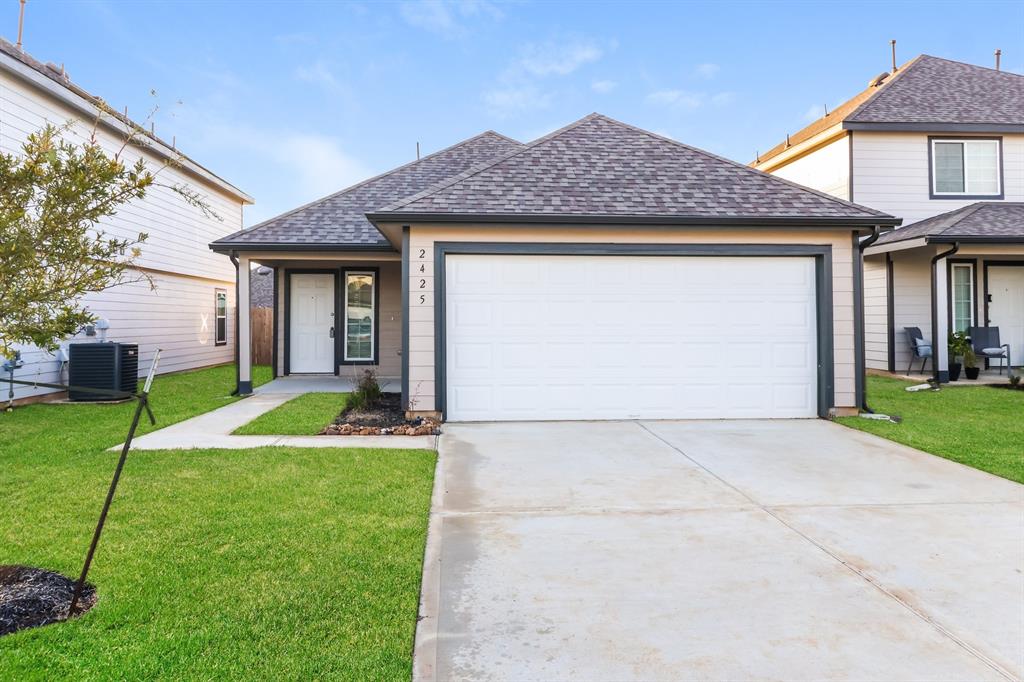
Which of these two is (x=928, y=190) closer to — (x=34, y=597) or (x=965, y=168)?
(x=965, y=168)

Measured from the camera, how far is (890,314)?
13641mm

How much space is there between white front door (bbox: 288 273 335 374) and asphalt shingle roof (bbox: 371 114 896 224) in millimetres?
5928

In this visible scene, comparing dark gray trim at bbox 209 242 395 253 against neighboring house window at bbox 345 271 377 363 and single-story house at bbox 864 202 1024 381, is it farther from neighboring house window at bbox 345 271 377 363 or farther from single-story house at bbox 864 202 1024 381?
single-story house at bbox 864 202 1024 381

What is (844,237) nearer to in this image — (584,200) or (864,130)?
(584,200)

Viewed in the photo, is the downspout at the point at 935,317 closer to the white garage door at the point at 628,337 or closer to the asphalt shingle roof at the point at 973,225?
the asphalt shingle roof at the point at 973,225

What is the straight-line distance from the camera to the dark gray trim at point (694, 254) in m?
8.41

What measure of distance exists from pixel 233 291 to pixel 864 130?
18.4 m

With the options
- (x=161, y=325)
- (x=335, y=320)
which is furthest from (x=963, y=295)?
(x=161, y=325)

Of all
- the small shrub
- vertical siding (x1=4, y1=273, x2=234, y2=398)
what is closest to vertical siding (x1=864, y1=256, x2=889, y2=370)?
the small shrub

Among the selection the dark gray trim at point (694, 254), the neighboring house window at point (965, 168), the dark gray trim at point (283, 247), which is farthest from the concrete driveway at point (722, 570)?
the neighboring house window at point (965, 168)

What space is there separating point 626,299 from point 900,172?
9.71 m

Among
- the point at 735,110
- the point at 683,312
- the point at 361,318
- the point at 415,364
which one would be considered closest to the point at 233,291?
the point at 361,318

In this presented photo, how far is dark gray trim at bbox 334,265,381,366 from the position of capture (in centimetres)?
1365

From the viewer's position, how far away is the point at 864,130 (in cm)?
1396
